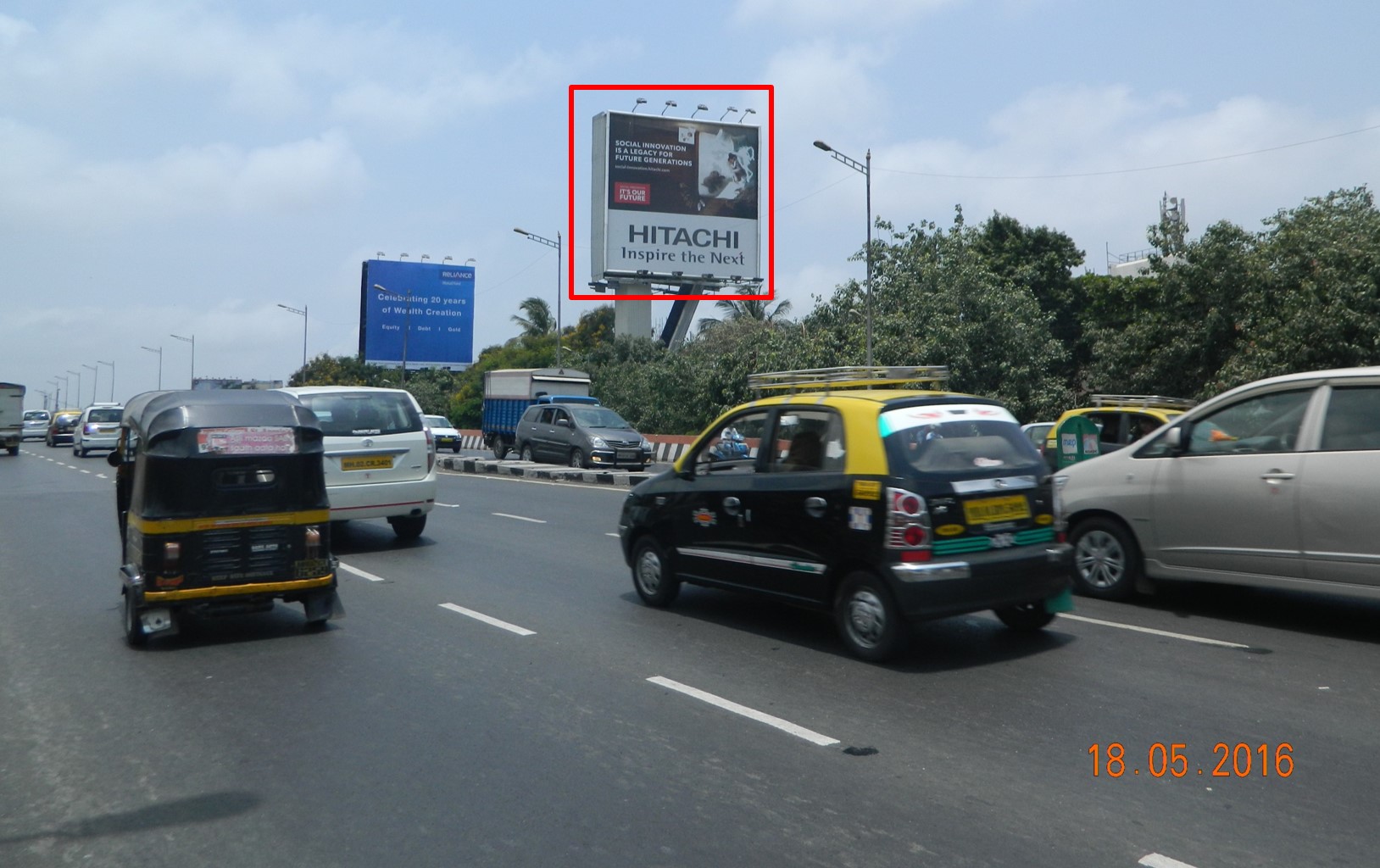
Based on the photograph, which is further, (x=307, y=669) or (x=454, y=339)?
(x=454, y=339)

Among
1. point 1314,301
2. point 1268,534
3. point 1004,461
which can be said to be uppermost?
point 1314,301

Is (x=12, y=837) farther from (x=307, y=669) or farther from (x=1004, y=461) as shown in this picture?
(x=1004, y=461)

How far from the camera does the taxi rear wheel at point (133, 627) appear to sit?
23.8 feet

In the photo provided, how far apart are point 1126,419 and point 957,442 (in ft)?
33.4

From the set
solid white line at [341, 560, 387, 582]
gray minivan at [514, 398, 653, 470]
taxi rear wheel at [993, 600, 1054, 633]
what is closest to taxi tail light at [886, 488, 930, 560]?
A: taxi rear wheel at [993, 600, 1054, 633]

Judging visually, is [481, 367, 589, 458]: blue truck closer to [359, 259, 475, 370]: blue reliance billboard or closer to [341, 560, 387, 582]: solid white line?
[359, 259, 475, 370]: blue reliance billboard

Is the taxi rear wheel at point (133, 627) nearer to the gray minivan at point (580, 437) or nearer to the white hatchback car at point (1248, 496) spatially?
the white hatchback car at point (1248, 496)

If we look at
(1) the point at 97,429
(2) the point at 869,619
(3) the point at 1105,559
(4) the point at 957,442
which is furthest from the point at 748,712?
(1) the point at 97,429

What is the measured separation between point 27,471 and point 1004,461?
90.7 ft

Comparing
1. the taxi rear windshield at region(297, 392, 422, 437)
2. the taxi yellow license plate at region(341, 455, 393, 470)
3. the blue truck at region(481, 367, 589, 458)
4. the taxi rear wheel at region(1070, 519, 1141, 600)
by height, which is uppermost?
the blue truck at region(481, 367, 589, 458)

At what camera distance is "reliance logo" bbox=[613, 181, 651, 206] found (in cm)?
4725

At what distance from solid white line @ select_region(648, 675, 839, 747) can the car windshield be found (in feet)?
66.8

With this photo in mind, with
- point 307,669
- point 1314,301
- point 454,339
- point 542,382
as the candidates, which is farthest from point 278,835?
point 454,339

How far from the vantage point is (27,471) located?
1082 inches
